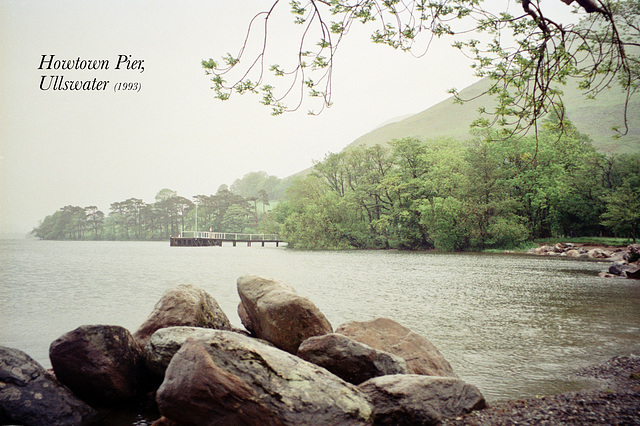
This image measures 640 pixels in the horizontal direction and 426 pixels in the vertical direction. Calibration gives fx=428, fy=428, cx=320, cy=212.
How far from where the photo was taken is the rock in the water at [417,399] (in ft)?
16.4

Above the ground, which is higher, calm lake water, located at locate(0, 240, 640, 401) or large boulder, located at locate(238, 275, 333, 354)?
large boulder, located at locate(238, 275, 333, 354)

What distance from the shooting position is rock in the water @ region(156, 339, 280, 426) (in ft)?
13.3

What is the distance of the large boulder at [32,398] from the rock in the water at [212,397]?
2.25 metres

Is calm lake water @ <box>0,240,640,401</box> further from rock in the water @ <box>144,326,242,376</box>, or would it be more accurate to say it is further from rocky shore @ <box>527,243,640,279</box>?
rock in the water @ <box>144,326,242,376</box>

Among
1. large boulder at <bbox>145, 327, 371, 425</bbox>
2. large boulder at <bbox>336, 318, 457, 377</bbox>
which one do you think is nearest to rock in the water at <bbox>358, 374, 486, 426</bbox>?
large boulder at <bbox>145, 327, 371, 425</bbox>

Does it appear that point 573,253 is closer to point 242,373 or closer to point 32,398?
point 242,373

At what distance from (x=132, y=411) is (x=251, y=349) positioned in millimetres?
2802

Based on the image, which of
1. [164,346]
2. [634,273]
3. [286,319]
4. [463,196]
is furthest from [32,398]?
[463,196]

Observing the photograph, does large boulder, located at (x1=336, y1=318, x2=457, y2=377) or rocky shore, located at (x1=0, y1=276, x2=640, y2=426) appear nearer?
rocky shore, located at (x1=0, y1=276, x2=640, y2=426)

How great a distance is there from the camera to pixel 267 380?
13.9ft

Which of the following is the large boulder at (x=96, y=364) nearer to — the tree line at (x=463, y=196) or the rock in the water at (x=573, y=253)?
the tree line at (x=463, y=196)

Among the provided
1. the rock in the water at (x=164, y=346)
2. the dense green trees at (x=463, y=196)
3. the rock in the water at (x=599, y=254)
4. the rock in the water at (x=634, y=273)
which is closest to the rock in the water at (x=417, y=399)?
the rock in the water at (x=164, y=346)

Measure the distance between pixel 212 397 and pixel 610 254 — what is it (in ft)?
149

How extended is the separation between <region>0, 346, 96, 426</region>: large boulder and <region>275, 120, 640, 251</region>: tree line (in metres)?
52.3
